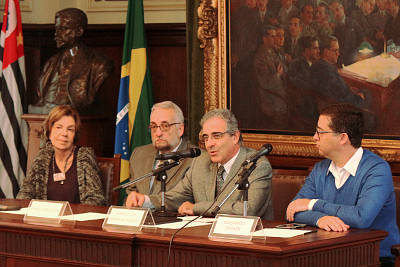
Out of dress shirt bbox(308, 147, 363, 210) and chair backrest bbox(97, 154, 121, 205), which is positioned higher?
dress shirt bbox(308, 147, 363, 210)

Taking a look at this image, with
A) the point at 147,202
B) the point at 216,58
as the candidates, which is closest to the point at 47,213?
the point at 147,202

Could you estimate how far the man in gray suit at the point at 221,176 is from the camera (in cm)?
490

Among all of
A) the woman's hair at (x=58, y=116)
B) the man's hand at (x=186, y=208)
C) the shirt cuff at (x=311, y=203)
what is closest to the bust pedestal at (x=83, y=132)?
the woman's hair at (x=58, y=116)

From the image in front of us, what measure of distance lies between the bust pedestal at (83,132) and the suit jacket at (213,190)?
2539 millimetres

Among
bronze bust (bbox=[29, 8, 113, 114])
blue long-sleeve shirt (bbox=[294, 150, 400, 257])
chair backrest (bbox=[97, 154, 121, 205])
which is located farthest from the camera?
bronze bust (bbox=[29, 8, 113, 114])

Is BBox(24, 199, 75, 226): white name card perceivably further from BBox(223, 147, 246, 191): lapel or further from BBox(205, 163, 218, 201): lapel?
BBox(223, 147, 246, 191): lapel

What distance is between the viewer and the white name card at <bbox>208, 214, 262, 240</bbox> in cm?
388

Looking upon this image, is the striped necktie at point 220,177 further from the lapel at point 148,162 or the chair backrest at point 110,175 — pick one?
the chair backrest at point 110,175

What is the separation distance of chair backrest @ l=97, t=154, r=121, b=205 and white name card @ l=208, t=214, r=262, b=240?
191 centimetres

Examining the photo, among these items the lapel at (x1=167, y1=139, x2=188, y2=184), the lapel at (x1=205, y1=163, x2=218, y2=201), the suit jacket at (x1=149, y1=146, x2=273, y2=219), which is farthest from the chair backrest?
the lapel at (x1=205, y1=163, x2=218, y2=201)

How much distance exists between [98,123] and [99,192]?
227 centimetres

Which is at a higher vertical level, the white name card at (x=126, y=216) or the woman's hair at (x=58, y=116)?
the woman's hair at (x=58, y=116)

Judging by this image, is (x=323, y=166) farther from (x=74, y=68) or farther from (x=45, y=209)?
(x=74, y=68)

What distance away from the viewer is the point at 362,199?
4418 millimetres
